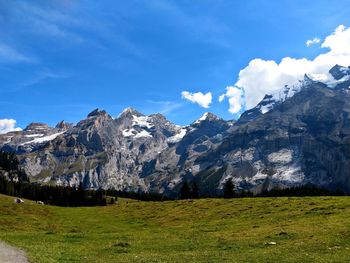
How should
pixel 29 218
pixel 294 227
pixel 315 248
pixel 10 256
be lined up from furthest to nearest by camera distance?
pixel 29 218, pixel 294 227, pixel 315 248, pixel 10 256

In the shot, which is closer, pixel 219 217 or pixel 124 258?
pixel 124 258

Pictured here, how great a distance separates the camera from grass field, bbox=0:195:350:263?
3199 centimetres

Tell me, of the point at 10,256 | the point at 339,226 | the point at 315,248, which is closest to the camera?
the point at 10,256

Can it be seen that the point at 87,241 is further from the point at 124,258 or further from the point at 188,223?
the point at 188,223

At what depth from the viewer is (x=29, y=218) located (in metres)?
75.3

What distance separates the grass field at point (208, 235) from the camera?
32.0 meters

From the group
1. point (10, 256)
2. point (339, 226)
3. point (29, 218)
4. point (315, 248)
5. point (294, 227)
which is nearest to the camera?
point (10, 256)

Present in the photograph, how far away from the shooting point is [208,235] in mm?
48781

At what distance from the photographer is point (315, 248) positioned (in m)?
33.6

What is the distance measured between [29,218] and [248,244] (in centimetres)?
4888

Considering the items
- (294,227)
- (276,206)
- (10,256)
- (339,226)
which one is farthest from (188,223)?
(10,256)

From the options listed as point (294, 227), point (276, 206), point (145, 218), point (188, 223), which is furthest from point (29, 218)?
point (294, 227)

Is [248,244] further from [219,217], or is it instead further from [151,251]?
[219,217]

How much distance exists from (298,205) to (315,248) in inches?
1323
